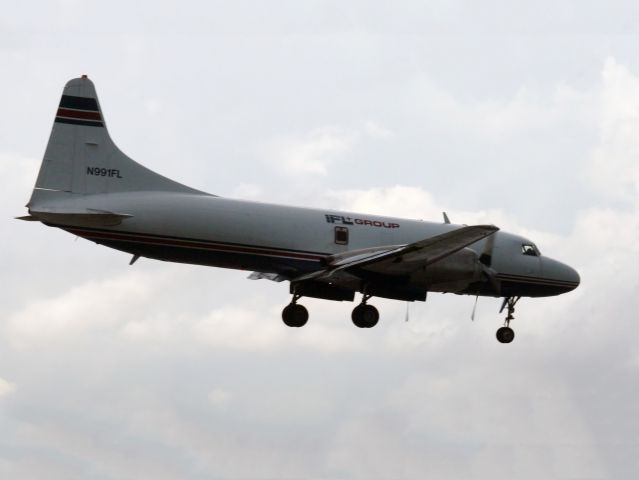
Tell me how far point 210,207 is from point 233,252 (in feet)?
5.36

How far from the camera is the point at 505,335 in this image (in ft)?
159

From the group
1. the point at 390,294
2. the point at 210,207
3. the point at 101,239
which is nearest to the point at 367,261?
the point at 390,294

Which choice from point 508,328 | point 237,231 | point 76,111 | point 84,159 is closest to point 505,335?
point 508,328

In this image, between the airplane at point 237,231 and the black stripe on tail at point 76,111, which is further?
the black stripe on tail at point 76,111

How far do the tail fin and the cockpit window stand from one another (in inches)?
514

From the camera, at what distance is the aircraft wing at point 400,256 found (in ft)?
137

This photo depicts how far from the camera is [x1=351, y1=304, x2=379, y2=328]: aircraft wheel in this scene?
45000mm

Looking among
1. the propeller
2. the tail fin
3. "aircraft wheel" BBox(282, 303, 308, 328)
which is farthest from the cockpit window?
the tail fin

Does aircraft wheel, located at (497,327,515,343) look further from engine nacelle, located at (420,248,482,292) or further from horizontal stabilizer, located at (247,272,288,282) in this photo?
horizontal stabilizer, located at (247,272,288,282)

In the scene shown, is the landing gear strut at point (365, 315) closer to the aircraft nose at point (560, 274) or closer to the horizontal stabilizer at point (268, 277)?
the horizontal stabilizer at point (268, 277)

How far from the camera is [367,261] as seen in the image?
42875 mm

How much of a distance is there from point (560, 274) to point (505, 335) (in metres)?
3.08

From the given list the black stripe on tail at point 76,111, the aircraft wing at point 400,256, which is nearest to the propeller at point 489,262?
the aircraft wing at point 400,256

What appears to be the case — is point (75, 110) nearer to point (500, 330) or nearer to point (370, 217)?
point (370, 217)
